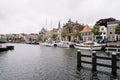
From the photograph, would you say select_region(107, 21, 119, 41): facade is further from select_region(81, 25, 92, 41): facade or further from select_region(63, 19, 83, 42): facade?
select_region(63, 19, 83, 42): facade

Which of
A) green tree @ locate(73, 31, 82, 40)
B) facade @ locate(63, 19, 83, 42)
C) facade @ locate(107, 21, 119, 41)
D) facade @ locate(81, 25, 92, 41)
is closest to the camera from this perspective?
facade @ locate(107, 21, 119, 41)

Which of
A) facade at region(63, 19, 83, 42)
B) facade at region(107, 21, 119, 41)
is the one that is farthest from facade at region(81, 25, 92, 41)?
facade at region(107, 21, 119, 41)

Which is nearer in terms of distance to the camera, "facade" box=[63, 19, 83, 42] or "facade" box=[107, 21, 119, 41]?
"facade" box=[107, 21, 119, 41]

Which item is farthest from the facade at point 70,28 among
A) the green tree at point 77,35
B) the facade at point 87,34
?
the green tree at point 77,35

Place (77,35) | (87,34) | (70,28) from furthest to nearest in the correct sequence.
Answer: (70,28), (87,34), (77,35)

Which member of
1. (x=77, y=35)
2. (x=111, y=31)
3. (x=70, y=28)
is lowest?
(x=77, y=35)

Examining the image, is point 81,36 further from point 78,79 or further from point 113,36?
point 78,79

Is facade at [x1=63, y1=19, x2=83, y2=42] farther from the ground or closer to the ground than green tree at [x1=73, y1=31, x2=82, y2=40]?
farther from the ground

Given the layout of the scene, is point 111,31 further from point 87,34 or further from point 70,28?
point 70,28

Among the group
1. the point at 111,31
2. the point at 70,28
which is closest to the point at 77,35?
the point at 70,28

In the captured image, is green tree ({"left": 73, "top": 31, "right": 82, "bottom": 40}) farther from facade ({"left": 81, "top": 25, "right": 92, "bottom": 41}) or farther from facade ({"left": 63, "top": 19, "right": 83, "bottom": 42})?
facade ({"left": 63, "top": 19, "right": 83, "bottom": 42})

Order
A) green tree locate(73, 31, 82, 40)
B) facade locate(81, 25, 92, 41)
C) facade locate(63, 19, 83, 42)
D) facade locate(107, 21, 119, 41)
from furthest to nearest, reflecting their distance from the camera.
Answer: facade locate(63, 19, 83, 42), green tree locate(73, 31, 82, 40), facade locate(81, 25, 92, 41), facade locate(107, 21, 119, 41)

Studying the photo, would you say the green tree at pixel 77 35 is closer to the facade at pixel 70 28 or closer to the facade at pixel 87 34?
the facade at pixel 87 34

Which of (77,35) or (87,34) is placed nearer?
(77,35)
